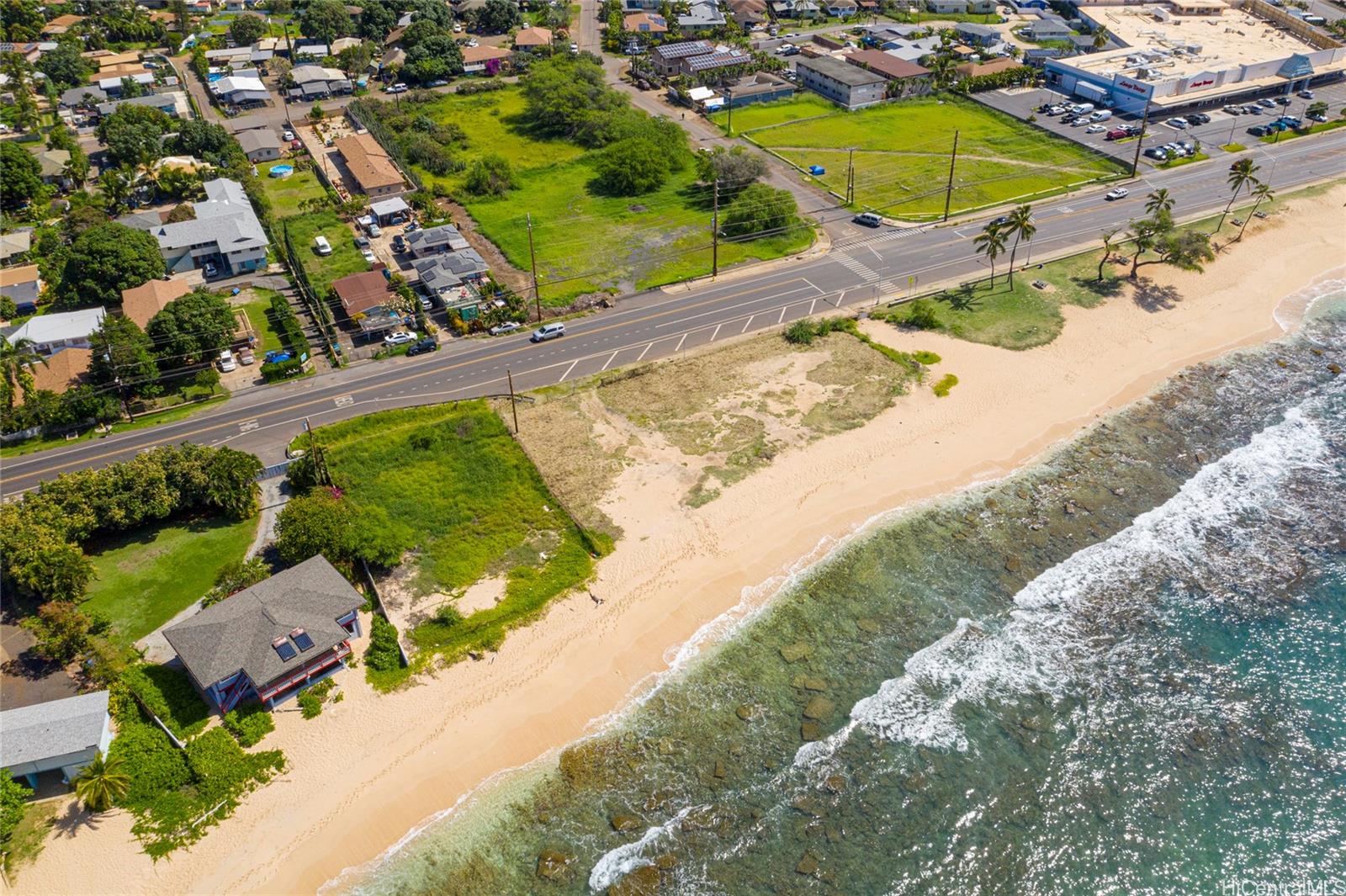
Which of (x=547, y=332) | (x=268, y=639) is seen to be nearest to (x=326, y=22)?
(x=547, y=332)

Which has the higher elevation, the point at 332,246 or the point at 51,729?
the point at 332,246

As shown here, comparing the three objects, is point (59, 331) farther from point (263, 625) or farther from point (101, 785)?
point (101, 785)

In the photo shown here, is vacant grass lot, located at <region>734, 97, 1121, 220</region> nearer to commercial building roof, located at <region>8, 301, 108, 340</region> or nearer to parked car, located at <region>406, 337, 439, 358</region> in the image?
parked car, located at <region>406, 337, 439, 358</region>

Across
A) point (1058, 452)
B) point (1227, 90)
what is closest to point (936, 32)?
point (1227, 90)

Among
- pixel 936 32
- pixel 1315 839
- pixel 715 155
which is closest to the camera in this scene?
pixel 1315 839

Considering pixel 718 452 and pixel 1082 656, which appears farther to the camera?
pixel 718 452

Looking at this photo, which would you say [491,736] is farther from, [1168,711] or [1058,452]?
[1058,452]

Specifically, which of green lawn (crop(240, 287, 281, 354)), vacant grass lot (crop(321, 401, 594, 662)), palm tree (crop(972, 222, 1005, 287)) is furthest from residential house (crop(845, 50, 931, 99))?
green lawn (crop(240, 287, 281, 354))
